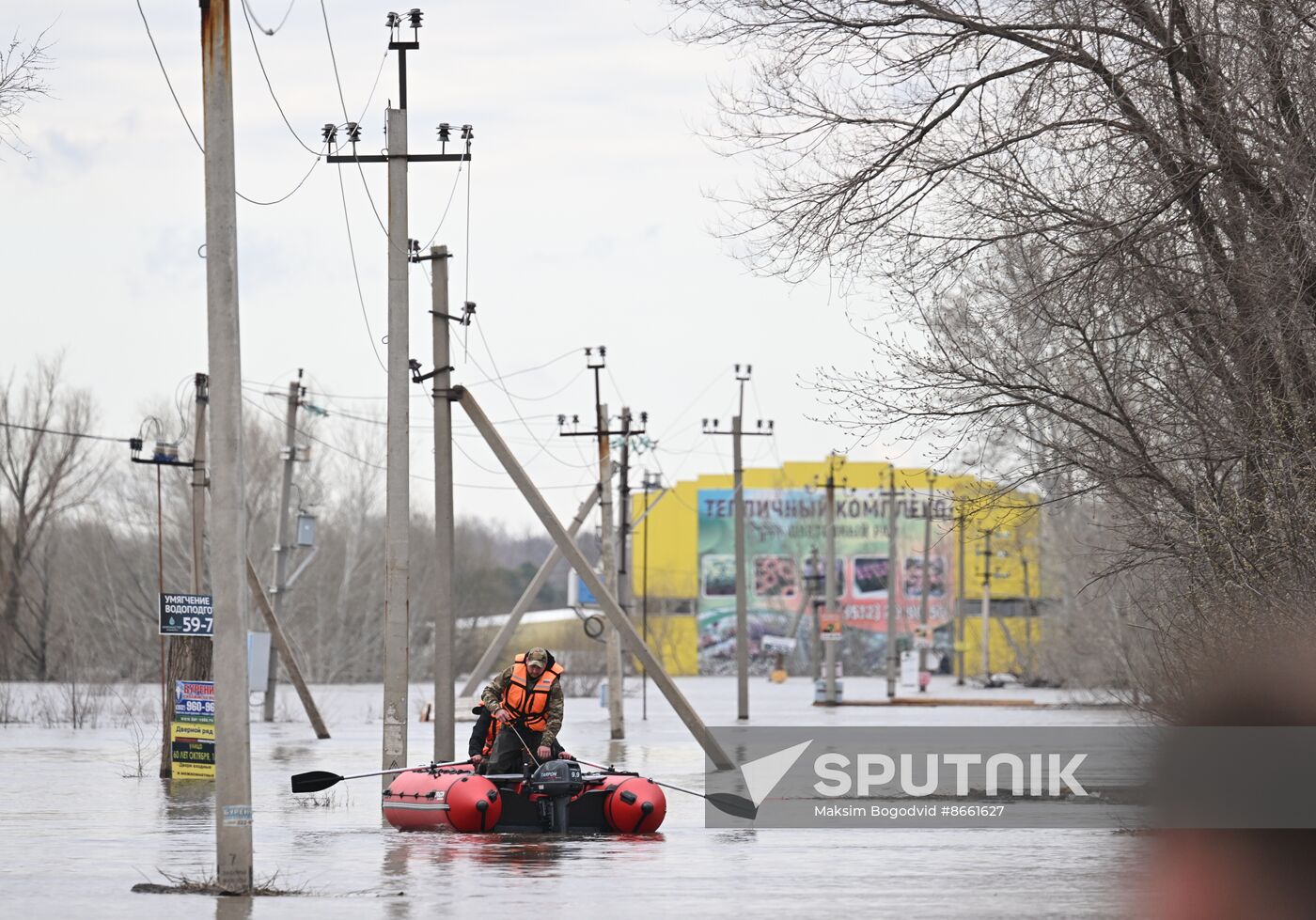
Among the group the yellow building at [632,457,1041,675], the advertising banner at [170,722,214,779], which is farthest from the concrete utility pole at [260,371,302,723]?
the yellow building at [632,457,1041,675]

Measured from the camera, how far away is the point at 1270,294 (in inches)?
710

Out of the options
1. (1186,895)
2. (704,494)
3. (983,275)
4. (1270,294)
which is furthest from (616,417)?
(704,494)

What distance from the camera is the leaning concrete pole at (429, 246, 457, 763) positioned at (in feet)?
81.5

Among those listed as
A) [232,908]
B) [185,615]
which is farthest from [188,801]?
[232,908]

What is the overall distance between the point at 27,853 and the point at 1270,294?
12620 mm

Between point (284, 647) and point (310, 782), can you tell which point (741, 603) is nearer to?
point (284, 647)

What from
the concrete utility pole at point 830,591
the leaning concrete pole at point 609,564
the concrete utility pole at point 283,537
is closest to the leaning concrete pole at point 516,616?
the leaning concrete pole at point 609,564

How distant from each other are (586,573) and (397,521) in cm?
469

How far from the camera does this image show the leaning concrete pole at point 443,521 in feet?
81.5

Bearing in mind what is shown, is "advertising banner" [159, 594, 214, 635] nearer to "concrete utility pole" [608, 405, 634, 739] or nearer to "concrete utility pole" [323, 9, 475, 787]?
"concrete utility pole" [323, 9, 475, 787]

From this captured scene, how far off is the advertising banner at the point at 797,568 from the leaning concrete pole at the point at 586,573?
75.5m

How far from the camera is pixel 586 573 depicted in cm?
2745

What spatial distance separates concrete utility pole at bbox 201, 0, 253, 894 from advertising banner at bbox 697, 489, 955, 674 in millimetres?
89792

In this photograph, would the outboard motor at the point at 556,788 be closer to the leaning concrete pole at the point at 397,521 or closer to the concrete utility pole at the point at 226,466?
the leaning concrete pole at the point at 397,521
